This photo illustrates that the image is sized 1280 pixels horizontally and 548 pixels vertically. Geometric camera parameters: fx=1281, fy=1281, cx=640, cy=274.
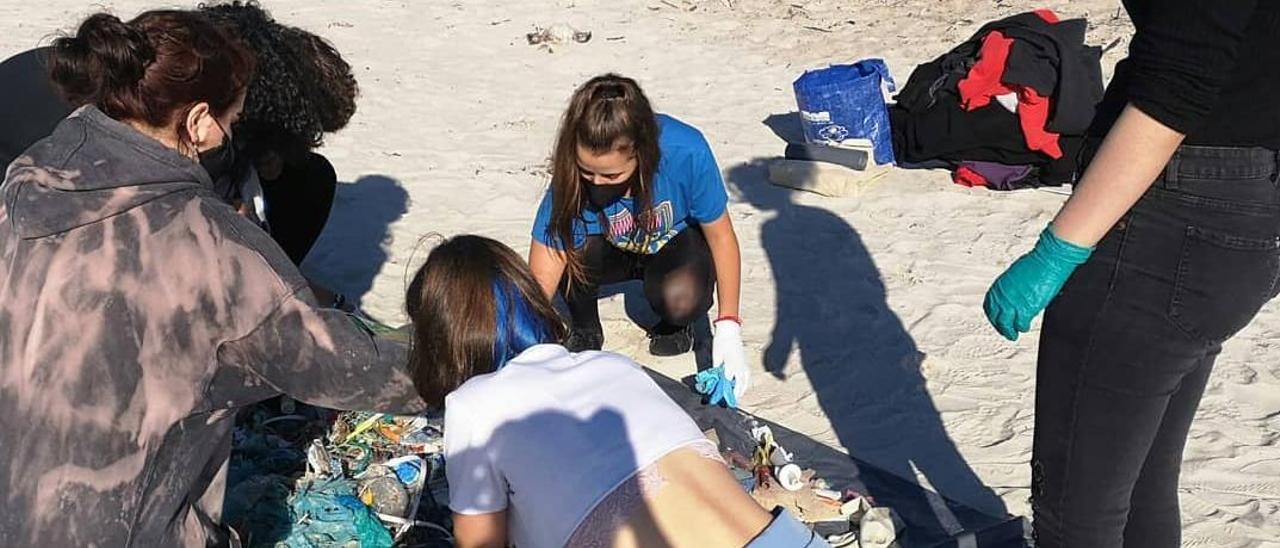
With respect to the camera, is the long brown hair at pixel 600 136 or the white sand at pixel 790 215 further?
the white sand at pixel 790 215

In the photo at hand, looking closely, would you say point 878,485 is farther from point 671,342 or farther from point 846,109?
point 846,109

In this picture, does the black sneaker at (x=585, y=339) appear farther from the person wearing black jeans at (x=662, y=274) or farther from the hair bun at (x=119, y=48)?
the hair bun at (x=119, y=48)

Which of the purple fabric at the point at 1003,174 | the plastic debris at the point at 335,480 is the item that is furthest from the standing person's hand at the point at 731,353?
the purple fabric at the point at 1003,174

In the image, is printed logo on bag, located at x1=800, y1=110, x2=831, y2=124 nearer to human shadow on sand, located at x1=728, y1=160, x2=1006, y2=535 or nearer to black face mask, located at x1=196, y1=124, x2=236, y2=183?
human shadow on sand, located at x1=728, y1=160, x2=1006, y2=535

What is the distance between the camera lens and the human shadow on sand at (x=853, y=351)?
354 cm

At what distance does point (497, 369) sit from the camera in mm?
2090

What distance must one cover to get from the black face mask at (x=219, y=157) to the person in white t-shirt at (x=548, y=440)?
404mm

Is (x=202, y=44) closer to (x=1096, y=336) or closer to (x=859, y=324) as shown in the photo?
(x=1096, y=336)

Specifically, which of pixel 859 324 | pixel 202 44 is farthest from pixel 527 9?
pixel 202 44

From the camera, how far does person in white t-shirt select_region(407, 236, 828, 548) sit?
1845 mm

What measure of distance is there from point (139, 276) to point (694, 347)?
2493mm

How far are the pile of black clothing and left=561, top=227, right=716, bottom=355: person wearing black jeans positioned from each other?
2064 mm

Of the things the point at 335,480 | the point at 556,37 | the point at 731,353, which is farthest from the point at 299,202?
the point at 556,37

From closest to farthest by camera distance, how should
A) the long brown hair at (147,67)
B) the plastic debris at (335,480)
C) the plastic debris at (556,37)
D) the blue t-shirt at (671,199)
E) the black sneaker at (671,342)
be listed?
the long brown hair at (147,67) < the plastic debris at (335,480) < the blue t-shirt at (671,199) < the black sneaker at (671,342) < the plastic debris at (556,37)
